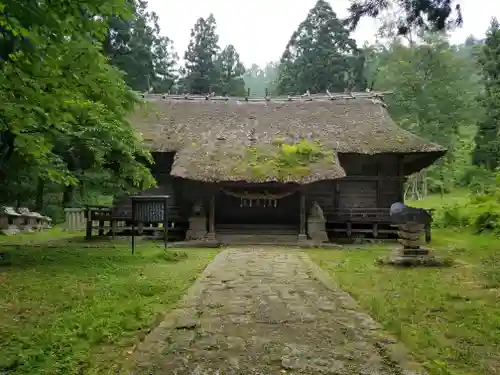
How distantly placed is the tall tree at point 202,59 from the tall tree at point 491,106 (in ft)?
68.5

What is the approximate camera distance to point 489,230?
16875mm

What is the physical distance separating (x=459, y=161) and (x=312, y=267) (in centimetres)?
3145

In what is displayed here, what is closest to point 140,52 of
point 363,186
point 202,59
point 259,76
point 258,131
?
point 202,59

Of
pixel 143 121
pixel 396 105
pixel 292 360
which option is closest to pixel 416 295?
pixel 292 360

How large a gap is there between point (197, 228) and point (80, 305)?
10.8 metres

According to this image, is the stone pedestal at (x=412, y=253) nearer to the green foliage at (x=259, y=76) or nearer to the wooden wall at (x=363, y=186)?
the wooden wall at (x=363, y=186)

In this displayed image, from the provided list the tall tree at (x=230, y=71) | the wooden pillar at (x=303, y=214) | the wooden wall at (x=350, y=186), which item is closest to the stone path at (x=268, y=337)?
the wooden pillar at (x=303, y=214)

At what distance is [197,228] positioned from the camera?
54.5 feet

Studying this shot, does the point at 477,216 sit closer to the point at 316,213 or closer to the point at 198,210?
the point at 316,213

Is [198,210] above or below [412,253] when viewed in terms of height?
above

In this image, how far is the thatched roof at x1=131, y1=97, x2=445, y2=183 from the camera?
16578 mm

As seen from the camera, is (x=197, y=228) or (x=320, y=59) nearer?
(x=197, y=228)

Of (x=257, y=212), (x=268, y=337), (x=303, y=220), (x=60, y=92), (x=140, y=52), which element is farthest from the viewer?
(x=140, y=52)

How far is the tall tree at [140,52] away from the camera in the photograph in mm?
31891
